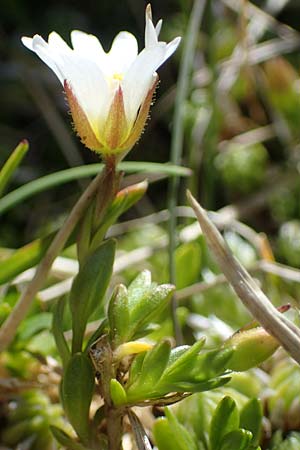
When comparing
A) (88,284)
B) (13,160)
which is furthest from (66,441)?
(13,160)

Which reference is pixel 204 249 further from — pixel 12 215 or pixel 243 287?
pixel 12 215

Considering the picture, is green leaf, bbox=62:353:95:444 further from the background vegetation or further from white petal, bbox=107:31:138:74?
white petal, bbox=107:31:138:74

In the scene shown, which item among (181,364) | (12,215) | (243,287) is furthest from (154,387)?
(12,215)

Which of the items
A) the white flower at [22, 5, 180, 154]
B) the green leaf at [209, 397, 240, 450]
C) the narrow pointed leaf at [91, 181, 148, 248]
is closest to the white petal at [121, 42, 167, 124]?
the white flower at [22, 5, 180, 154]

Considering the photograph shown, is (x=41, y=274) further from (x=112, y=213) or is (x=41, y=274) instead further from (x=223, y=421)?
(x=223, y=421)

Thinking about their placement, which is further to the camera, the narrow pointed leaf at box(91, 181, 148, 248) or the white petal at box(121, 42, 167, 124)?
the narrow pointed leaf at box(91, 181, 148, 248)

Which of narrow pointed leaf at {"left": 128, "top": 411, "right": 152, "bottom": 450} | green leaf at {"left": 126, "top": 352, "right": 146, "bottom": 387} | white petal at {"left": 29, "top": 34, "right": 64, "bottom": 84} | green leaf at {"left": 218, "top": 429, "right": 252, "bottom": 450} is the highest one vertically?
white petal at {"left": 29, "top": 34, "right": 64, "bottom": 84}

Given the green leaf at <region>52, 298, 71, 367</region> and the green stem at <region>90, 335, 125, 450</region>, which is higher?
the green leaf at <region>52, 298, 71, 367</region>
